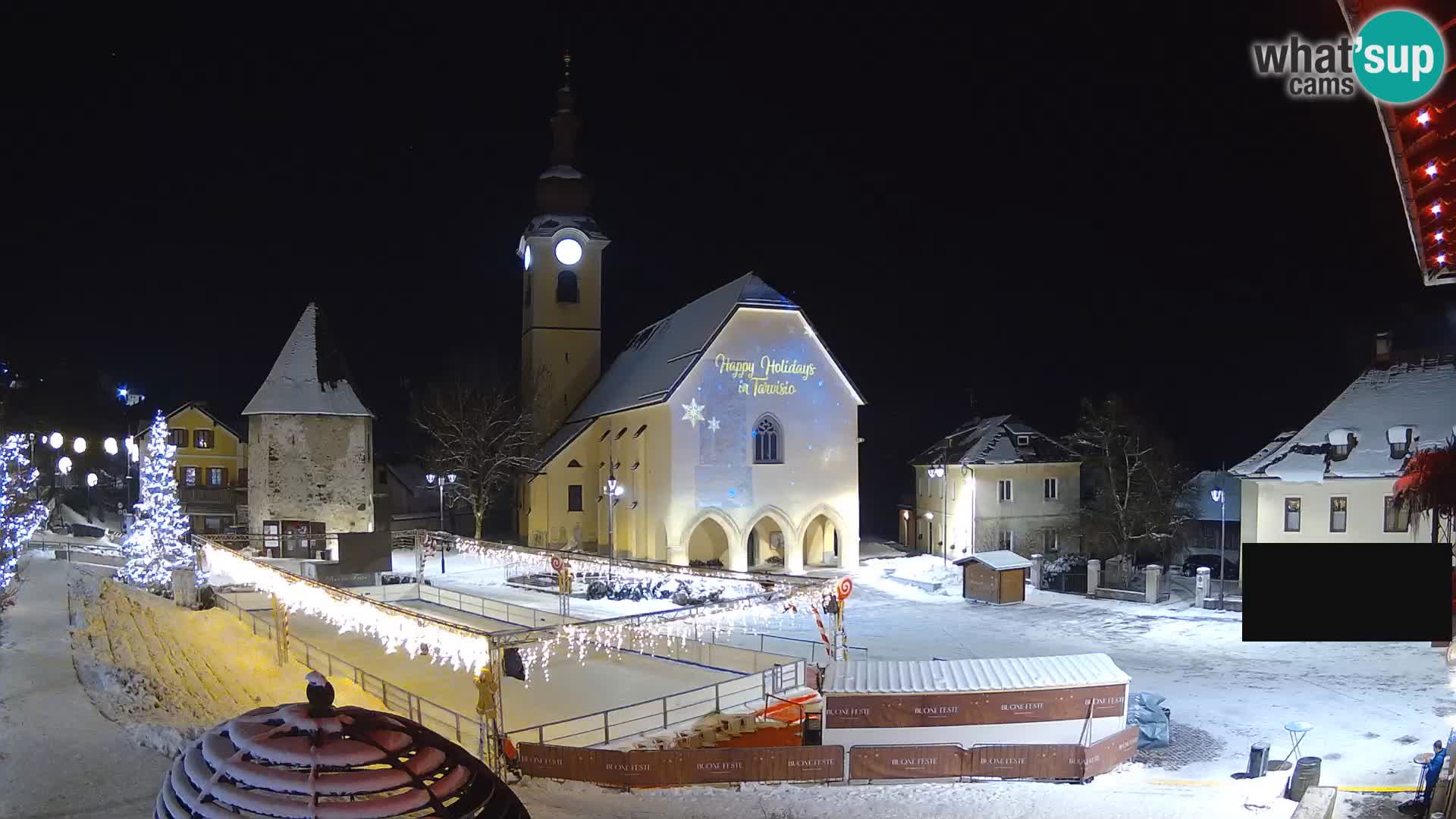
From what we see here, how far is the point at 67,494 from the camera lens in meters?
58.5

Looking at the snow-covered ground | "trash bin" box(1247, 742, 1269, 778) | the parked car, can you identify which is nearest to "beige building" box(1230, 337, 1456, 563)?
the snow-covered ground

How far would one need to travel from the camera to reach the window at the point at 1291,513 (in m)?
32.5

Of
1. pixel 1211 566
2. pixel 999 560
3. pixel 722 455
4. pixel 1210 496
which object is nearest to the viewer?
pixel 999 560

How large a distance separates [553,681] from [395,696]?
3.54 m

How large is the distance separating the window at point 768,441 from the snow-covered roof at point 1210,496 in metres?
23.6

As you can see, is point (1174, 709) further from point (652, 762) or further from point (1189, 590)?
point (1189, 590)

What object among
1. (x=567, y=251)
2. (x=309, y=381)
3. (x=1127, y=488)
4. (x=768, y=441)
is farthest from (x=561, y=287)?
(x=1127, y=488)

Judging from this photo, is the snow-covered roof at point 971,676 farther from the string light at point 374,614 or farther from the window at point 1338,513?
the window at point 1338,513

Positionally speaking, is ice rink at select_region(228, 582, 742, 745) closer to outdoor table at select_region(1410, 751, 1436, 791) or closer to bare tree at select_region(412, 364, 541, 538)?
outdoor table at select_region(1410, 751, 1436, 791)

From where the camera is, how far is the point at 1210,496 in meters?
48.2

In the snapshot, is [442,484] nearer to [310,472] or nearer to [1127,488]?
[310,472]

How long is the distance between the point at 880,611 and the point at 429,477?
26.9 meters

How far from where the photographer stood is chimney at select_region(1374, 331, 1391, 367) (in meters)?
34.5

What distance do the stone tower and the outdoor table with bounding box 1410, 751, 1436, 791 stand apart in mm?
36361
